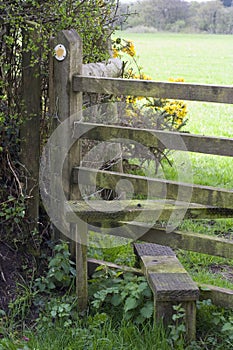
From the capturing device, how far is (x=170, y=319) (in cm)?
351

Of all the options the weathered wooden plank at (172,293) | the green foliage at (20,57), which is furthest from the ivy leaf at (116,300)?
the green foliage at (20,57)

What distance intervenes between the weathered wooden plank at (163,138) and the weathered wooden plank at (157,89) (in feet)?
0.75

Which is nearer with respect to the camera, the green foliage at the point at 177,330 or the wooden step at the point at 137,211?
the green foliage at the point at 177,330

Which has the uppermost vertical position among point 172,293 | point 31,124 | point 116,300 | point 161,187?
point 31,124

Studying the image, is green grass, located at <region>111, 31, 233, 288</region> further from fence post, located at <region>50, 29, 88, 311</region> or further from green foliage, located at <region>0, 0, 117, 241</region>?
green foliage, located at <region>0, 0, 117, 241</region>

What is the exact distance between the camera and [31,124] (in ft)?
13.9

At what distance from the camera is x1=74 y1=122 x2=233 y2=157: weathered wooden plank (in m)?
3.62

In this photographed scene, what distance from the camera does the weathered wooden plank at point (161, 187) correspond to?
362 centimetres

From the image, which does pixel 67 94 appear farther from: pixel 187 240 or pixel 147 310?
pixel 147 310

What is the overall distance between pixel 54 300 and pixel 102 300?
383 millimetres

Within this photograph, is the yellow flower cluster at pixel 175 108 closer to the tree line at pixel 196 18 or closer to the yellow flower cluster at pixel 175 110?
the yellow flower cluster at pixel 175 110

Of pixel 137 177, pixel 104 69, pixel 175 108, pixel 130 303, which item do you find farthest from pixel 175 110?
pixel 130 303

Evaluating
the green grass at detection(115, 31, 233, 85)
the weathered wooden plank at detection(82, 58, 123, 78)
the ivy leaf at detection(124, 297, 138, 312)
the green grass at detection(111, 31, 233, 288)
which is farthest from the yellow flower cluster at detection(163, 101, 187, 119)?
the green grass at detection(115, 31, 233, 85)

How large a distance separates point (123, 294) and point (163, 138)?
1.00m
